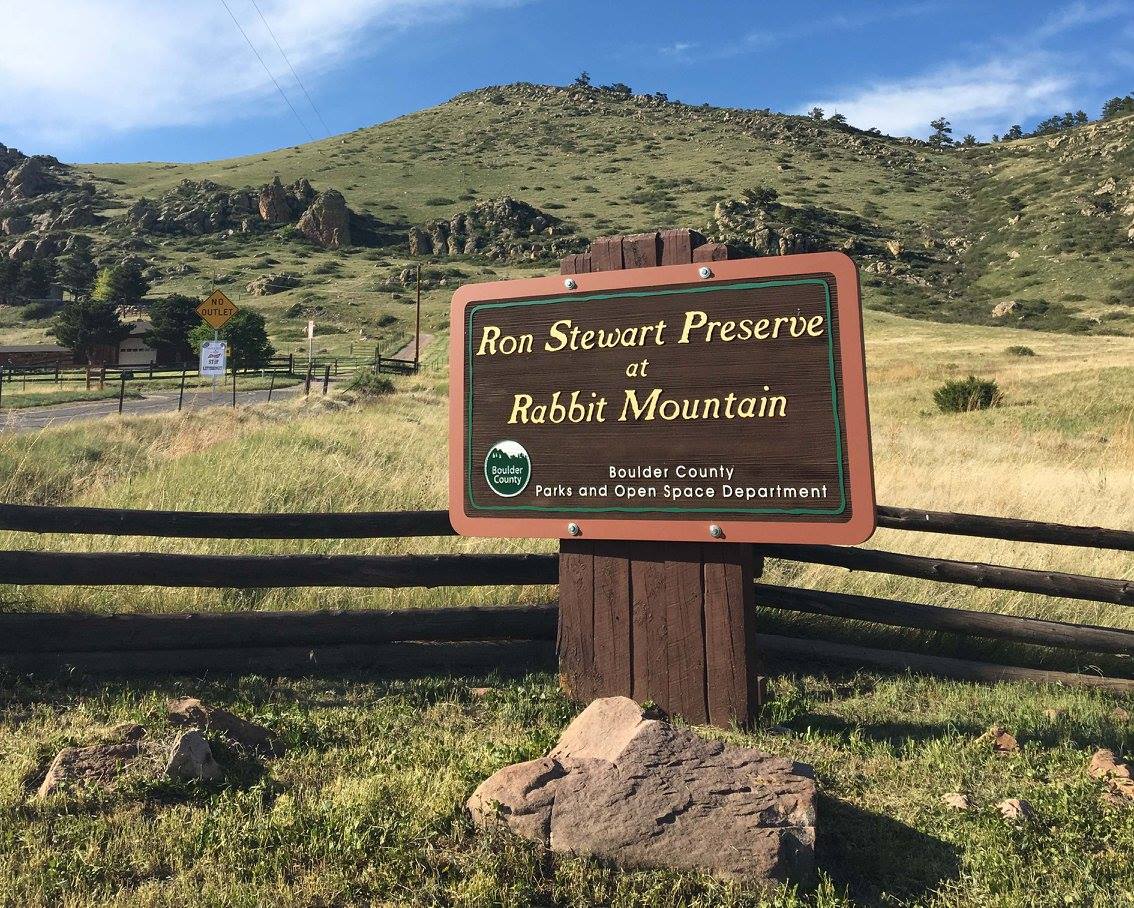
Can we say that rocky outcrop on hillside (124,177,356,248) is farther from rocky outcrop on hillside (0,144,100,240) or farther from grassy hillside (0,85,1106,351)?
rocky outcrop on hillside (0,144,100,240)

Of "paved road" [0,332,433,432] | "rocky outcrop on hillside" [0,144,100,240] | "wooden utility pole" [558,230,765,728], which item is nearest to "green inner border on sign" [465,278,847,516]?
"wooden utility pole" [558,230,765,728]

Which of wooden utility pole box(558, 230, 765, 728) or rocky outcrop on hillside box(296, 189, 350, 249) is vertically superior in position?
rocky outcrop on hillside box(296, 189, 350, 249)

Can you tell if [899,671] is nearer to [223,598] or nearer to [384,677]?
[384,677]

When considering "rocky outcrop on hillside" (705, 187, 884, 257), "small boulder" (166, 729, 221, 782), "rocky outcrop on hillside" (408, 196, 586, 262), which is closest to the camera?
"small boulder" (166, 729, 221, 782)

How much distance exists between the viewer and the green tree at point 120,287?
71000mm

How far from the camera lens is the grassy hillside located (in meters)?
67.9

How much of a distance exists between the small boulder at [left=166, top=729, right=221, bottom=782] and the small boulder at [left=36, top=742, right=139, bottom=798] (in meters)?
0.23

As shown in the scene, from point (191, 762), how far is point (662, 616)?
246 cm

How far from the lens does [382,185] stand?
12325 centimetres

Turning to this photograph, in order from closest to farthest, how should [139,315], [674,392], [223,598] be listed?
[674,392]
[223,598]
[139,315]

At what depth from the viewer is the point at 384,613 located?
551 centimetres

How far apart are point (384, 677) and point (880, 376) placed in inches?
1112

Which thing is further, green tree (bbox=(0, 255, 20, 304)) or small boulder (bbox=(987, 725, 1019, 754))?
green tree (bbox=(0, 255, 20, 304))

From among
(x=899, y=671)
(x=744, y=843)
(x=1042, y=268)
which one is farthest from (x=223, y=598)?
(x=1042, y=268)
